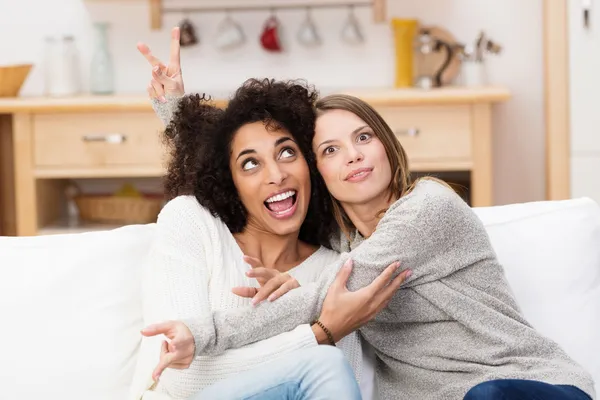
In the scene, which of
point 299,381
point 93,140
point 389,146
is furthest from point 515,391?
point 93,140

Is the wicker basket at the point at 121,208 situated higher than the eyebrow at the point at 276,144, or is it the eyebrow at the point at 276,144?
the eyebrow at the point at 276,144

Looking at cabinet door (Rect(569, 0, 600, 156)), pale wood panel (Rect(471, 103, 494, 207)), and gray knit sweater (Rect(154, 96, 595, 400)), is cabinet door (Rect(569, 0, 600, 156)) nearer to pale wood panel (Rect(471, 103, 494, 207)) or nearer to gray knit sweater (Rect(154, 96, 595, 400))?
pale wood panel (Rect(471, 103, 494, 207))

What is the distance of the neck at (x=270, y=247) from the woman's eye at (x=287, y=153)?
0.17 meters

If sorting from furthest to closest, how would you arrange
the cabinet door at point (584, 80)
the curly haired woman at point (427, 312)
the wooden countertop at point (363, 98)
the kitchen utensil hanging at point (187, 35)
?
the kitchen utensil hanging at point (187, 35) < the cabinet door at point (584, 80) < the wooden countertop at point (363, 98) < the curly haired woman at point (427, 312)

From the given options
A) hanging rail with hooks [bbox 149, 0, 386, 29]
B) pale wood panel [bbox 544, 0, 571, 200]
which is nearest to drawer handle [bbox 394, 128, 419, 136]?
pale wood panel [bbox 544, 0, 571, 200]

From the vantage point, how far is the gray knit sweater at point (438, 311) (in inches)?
64.3

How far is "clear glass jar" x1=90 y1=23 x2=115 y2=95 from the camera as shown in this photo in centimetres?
394

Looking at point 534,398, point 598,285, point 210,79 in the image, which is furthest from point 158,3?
point 534,398

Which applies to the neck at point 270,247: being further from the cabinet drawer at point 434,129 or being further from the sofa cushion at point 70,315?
the cabinet drawer at point 434,129

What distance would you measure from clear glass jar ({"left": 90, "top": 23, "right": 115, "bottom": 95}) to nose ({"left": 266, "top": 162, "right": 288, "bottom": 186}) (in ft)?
7.30

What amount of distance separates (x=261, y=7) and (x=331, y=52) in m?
0.36

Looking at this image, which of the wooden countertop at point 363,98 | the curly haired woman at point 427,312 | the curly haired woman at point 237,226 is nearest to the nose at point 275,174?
the curly haired woman at point 237,226

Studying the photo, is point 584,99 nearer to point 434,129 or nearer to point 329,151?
point 434,129

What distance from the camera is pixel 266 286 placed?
1.66 metres
